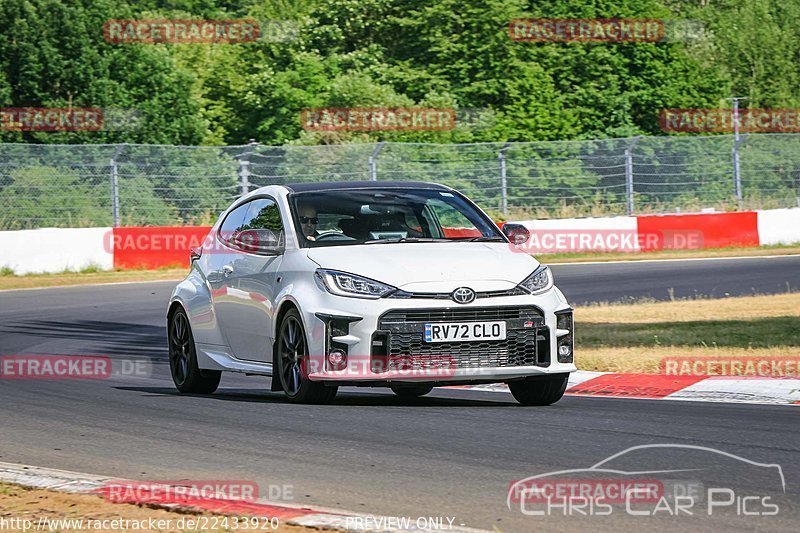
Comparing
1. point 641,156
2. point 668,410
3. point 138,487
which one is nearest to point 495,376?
point 668,410

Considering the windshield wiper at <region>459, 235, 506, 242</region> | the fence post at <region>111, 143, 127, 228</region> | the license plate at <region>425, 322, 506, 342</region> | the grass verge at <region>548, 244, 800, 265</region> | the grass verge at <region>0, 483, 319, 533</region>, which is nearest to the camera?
the grass verge at <region>0, 483, 319, 533</region>

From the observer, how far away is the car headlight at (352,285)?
9.23m

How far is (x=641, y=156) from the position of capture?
108ft

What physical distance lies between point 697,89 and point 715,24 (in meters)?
20.0

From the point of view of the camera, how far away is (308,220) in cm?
1021

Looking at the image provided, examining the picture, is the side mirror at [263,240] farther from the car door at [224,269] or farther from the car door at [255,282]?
the car door at [224,269]

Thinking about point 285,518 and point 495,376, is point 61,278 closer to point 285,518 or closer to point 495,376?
point 495,376

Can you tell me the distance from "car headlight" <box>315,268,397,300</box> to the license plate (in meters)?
0.37

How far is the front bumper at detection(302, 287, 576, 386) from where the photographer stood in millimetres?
9156

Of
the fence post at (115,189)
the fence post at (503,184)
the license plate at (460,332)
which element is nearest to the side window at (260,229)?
the license plate at (460,332)

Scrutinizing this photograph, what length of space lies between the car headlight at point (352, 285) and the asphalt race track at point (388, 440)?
2.63 feet

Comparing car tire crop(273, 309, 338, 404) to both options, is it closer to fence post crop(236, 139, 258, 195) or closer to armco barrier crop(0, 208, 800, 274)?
armco barrier crop(0, 208, 800, 274)

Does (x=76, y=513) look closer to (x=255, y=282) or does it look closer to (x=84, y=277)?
(x=255, y=282)

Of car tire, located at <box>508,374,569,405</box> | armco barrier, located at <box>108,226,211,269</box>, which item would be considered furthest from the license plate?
armco barrier, located at <box>108,226,211,269</box>
